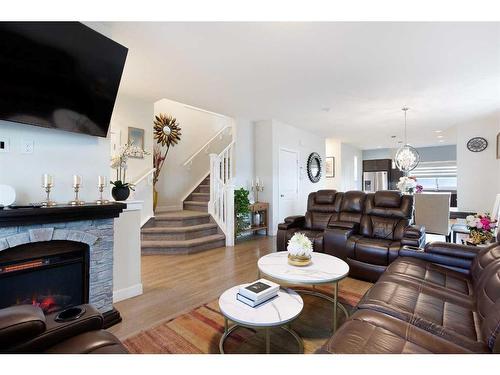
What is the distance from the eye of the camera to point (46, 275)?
5.99ft

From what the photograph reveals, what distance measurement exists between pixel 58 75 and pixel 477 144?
24.7 feet

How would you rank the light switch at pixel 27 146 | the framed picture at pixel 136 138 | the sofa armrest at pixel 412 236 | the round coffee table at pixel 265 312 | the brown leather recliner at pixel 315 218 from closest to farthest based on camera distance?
the round coffee table at pixel 265 312, the light switch at pixel 27 146, the sofa armrest at pixel 412 236, the brown leather recliner at pixel 315 218, the framed picture at pixel 136 138

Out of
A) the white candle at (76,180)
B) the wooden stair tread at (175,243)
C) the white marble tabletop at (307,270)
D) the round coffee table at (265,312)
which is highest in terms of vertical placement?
the white candle at (76,180)

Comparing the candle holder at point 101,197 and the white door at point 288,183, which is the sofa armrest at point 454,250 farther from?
the white door at point 288,183

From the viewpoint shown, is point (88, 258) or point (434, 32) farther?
point (434, 32)

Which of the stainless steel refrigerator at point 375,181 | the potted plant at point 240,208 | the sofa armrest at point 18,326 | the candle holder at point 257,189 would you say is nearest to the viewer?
the sofa armrest at point 18,326

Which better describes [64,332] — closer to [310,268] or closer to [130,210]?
[130,210]

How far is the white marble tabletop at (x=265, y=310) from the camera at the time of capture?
1.45 metres

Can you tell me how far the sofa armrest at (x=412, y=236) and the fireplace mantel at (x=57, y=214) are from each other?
300 cm

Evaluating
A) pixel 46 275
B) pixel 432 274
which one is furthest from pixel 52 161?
pixel 432 274

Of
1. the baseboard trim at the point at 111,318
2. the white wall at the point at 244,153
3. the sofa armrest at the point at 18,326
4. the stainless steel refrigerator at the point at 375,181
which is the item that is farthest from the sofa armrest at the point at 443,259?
the stainless steel refrigerator at the point at 375,181
